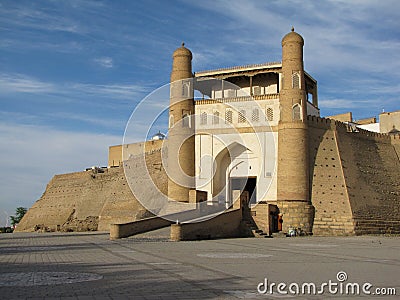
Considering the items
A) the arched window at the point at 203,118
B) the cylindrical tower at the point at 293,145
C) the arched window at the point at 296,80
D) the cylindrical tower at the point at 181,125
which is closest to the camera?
the cylindrical tower at the point at 293,145

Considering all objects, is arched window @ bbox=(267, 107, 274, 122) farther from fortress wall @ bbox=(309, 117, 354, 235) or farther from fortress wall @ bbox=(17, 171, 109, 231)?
fortress wall @ bbox=(17, 171, 109, 231)

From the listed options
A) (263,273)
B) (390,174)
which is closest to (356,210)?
(390,174)

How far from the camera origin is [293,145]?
79.7 feet

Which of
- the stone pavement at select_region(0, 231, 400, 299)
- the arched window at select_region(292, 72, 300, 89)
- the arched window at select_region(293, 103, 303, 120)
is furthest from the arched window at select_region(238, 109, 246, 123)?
the stone pavement at select_region(0, 231, 400, 299)

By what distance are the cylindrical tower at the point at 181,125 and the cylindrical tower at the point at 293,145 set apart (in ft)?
17.6

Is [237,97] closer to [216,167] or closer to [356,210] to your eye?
[216,167]

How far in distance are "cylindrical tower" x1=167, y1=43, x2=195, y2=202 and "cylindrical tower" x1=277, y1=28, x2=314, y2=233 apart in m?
5.35

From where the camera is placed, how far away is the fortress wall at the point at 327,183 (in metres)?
24.0

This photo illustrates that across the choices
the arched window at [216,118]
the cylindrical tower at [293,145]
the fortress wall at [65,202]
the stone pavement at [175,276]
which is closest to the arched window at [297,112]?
the cylindrical tower at [293,145]

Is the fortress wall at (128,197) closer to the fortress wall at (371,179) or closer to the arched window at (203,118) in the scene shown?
the arched window at (203,118)

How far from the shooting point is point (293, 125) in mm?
24547

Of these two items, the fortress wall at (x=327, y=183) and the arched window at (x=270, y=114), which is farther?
the arched window at (x=270, y=114)

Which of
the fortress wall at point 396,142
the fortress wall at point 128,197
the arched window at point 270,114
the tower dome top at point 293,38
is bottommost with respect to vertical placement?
the fortress wall at point 128,197

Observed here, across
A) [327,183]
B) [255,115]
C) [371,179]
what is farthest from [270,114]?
[371,179]
